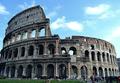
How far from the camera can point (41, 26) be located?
30.7 metres

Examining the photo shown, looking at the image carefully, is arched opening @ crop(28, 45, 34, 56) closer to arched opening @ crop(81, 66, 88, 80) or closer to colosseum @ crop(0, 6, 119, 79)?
colosseum @ crop(0, 6, 119, 79)

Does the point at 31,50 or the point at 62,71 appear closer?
the point at 62,71

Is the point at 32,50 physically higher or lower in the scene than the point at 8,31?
lower

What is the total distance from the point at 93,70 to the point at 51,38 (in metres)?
9.46

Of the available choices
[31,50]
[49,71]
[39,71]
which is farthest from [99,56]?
[31,50]

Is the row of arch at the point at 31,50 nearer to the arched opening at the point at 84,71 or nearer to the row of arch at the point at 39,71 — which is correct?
the row of arch at the point at 39,71

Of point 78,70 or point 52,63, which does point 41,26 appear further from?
point 78,70

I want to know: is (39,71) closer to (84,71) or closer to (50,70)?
(50,70)

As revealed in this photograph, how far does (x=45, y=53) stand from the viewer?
28.7 m

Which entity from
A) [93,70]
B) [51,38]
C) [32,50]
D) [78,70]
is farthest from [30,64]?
[93,70]

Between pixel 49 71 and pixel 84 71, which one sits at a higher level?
pixel 49 71

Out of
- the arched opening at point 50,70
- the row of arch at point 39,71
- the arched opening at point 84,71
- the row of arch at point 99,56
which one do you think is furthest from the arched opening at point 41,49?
the row of arch at point 99,56

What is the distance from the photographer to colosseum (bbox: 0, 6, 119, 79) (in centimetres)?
2803

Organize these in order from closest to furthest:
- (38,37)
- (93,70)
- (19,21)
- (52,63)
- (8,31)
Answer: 1. (52,63)
2. (38,37)
3. (93,70)
4. (19,21)
5. (8,31)
